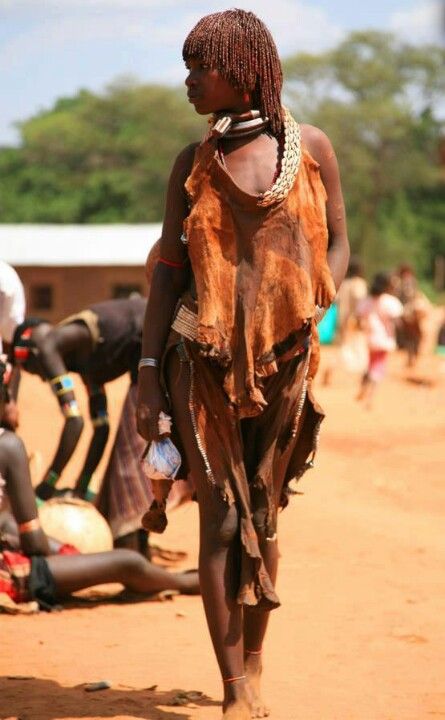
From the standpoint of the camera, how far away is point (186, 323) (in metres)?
4.08

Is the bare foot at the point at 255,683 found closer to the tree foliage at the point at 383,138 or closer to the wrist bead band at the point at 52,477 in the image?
the wrist bead band at the point at 52,477

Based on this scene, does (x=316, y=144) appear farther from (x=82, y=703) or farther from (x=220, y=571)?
(x=82, y=703)

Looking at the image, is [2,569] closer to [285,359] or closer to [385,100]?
[285,359]

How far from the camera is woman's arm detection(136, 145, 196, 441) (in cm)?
409

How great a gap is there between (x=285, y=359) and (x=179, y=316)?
0.35m

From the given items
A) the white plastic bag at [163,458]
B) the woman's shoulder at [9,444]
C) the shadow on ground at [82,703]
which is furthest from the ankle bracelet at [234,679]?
the woman's shoulder at [9,444]

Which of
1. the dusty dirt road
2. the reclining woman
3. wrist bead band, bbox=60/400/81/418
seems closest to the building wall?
the dusty dirt road

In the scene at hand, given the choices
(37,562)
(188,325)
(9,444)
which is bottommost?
(37,562)

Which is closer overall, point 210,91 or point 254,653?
point 210,91

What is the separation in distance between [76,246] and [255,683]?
2545 cm

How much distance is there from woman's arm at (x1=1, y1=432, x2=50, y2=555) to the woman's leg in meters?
0.23

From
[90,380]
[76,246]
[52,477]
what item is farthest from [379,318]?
[76,246]

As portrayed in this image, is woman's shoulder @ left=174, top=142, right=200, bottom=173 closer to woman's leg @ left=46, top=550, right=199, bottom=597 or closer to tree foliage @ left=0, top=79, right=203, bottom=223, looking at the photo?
woman's leg @ left=46, top=550, right=199, bottom=597

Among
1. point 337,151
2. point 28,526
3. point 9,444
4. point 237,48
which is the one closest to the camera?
point 237,48
